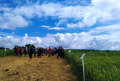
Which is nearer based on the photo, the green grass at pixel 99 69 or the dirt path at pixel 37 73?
the green grass at pixel 99 69

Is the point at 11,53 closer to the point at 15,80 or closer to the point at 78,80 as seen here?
the point at 15,80

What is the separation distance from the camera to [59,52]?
2144cm

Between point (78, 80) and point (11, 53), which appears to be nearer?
point (78, 80)

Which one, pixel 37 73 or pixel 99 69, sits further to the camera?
pixel 37 73

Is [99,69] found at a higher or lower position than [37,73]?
higher

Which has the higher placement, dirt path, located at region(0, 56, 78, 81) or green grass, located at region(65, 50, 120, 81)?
green grass, located at region(65, 50, 120, 81)

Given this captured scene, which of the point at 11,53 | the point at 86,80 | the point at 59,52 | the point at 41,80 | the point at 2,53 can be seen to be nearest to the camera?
the point at 86,80

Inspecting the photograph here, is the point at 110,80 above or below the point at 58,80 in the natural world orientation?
above

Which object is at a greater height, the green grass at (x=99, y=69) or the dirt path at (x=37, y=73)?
the green grass at (x=99, y=69)

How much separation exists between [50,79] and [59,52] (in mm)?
12955

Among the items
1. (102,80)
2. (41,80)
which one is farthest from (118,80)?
(41,80)

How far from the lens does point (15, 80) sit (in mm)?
8453

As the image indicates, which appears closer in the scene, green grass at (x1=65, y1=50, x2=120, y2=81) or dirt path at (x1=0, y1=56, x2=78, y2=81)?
green grass at (x1=65, y1=50, x2=120, y2=81)

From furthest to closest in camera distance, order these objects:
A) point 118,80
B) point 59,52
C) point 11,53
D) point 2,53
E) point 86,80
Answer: point 11,53 → point 2,53 → point 59,52 → point 86,80 → point 118,80
